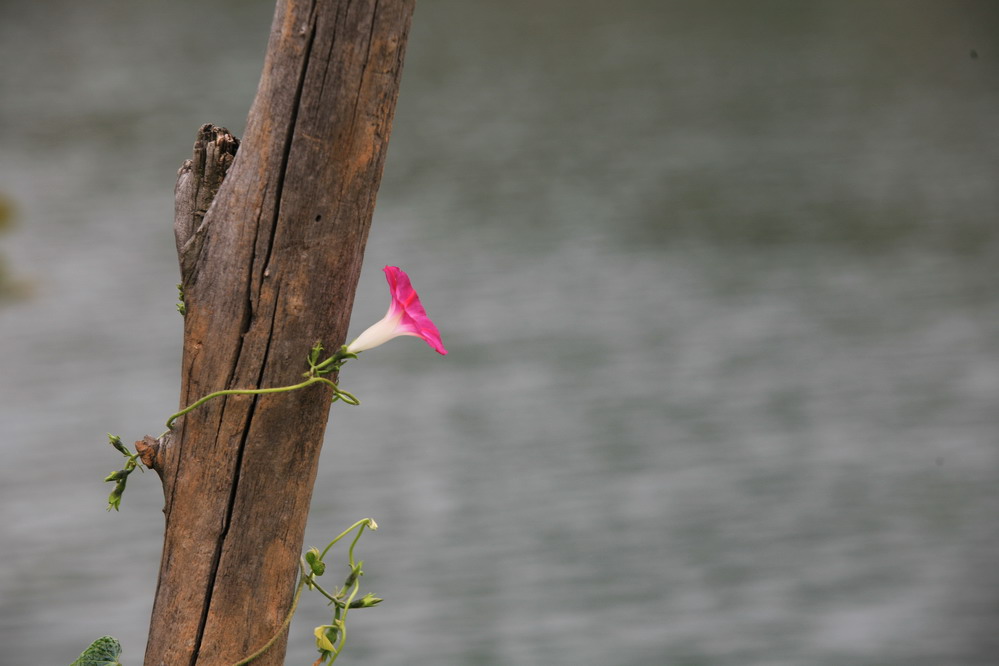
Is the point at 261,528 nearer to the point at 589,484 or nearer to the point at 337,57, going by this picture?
the point at 337,57

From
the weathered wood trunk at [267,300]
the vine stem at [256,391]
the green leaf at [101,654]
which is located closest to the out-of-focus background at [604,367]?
the green leaf at [101,654]

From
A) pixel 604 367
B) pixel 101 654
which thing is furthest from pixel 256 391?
pixel 604 367

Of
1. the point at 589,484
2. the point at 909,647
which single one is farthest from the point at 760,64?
the point at 909,647

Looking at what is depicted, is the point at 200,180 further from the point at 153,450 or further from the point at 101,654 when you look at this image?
the point at 101,654

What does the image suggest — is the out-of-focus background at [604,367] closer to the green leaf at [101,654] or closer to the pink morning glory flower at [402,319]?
the green leaf at [101,654]

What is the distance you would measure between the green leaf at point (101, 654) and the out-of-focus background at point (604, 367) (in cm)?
188

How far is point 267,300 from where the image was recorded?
999mm

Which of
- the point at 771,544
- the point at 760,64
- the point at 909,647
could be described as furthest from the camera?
the point at 760,64

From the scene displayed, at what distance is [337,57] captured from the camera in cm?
95

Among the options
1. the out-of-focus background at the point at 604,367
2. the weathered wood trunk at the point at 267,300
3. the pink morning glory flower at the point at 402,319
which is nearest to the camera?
the weathered wood trunk at the point at 267,300

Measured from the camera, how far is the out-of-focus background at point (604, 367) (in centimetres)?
312

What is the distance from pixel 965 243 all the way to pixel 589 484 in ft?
10.4

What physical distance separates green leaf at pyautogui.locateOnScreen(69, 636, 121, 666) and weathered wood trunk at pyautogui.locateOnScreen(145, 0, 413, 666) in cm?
6

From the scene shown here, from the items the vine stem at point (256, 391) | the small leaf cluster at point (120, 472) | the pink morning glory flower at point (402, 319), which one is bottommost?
the small leaf cluster at point (120, 472)
